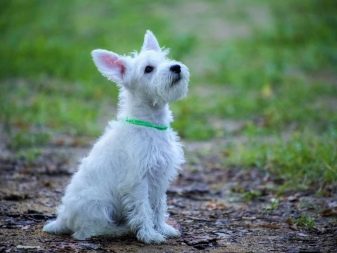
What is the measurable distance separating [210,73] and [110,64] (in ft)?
31.1

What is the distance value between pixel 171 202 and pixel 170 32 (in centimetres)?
1103

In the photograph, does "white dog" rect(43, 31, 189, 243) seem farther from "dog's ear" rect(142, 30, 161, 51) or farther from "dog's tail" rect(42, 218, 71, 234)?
"dog's ear" rect(142, 30, 161, 51)

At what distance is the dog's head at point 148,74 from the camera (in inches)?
243

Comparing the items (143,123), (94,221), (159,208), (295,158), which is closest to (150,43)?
(143,123)

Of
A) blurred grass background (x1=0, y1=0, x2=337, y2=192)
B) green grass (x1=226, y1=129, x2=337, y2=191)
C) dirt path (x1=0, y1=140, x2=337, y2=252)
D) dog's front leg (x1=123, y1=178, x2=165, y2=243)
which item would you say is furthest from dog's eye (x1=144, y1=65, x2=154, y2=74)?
blurred grass background (x1=0, y1=0, x2=337, y2=192)

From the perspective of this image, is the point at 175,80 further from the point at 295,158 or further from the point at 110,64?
the point at 295,158

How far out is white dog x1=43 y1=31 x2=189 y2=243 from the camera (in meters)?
6.09

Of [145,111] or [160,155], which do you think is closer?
[160,155]

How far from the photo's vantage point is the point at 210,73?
15672 mm

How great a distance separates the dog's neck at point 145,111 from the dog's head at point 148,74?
0.18ft

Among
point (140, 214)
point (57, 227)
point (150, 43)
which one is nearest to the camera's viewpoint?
point (140, 214)

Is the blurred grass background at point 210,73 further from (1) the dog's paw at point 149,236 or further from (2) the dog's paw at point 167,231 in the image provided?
(1) the dog's paw at point 149,236

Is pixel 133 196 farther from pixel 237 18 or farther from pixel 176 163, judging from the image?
pixel 237 18

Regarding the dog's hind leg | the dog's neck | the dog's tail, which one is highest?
the dog's neck
